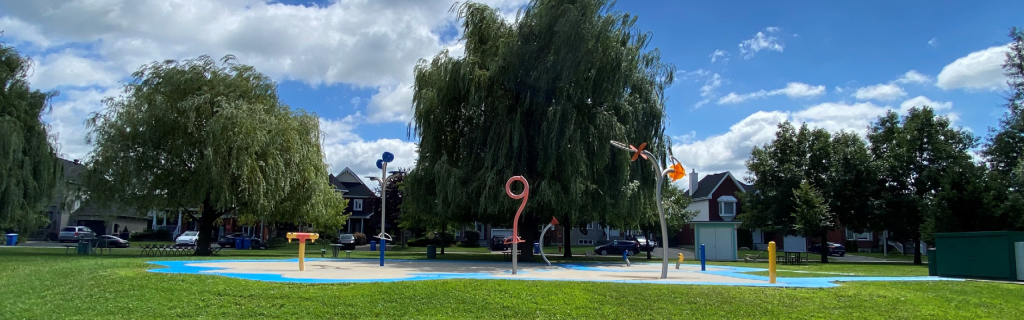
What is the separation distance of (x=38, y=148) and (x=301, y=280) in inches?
781

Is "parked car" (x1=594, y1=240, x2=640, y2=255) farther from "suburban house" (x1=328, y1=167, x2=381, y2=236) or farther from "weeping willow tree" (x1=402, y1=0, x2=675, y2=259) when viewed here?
"suburban house" (x1=328, y1=167, x2=381, y2=236)

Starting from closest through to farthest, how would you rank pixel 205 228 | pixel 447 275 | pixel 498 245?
pixel 447 275 < pixel 205 228 < pixel 498 245

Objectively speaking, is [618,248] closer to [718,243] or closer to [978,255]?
[718,243]

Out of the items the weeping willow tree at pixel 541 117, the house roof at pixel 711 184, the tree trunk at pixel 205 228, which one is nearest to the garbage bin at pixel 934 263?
the weeping willow tree at pixel 541 117

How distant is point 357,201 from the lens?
65000 mm

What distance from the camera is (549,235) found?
62.9 m

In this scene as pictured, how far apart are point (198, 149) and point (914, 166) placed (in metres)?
34.1

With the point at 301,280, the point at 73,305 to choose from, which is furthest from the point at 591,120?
the point at 73,305

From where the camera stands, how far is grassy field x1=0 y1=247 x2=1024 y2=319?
33.9 ft

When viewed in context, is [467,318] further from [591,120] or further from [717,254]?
[717,254]

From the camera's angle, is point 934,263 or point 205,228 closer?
point 934,263

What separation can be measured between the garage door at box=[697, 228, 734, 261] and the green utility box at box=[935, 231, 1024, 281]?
46.7 feet

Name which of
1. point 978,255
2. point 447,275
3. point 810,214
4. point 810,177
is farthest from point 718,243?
point 447,275

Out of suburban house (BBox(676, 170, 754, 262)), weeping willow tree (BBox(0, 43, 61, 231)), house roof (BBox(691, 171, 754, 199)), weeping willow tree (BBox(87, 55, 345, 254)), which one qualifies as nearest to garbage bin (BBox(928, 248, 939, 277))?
weeping willow tree (BBox(87, 55, 345, 254))
